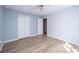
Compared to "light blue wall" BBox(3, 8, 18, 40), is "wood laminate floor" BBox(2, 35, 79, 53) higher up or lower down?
lower down

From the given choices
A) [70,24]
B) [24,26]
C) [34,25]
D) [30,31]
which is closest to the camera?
[70,24]

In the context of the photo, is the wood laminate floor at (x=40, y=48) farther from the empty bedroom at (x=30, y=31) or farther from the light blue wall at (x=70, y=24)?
the light blue wall at (x=70, y=24)

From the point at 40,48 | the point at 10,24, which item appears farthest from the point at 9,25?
the point at 40,48

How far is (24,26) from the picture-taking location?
5.91 meters

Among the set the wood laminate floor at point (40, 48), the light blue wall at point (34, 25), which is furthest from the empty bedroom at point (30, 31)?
the light blue wall at point (34, 25)

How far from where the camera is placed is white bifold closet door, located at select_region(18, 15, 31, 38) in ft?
18.0

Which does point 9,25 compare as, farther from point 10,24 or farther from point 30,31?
point 30,31

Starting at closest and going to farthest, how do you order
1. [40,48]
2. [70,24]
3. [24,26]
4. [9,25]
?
1. [40,48]
2. [70,24]
3. [9,25]
4. [24,26]

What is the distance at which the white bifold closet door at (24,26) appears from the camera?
216 inches

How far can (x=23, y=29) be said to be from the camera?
19.1 feet

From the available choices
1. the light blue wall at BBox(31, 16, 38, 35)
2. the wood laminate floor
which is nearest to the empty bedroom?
the wood laminate floor

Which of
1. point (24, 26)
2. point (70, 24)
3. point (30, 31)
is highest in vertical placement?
point (70, 24)

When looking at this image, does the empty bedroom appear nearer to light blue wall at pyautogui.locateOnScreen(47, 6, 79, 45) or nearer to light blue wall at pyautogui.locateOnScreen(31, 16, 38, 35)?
light blue wall at pyautogui.locateOnScreen(47, 6, 79, 45)
